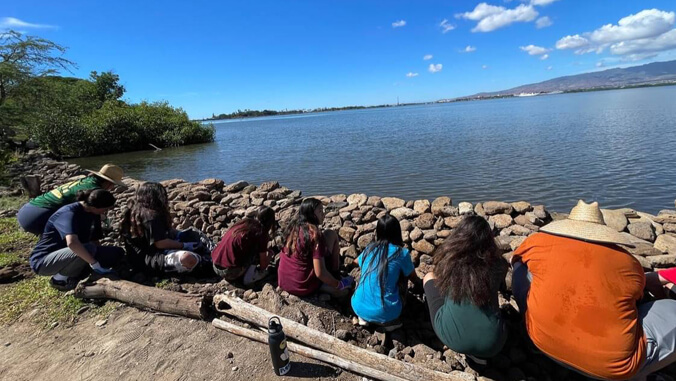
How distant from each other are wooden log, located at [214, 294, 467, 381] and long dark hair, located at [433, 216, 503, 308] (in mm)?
634

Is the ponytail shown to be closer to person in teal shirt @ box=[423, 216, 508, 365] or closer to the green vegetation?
person in teal shirt @ box=[423, 216, 508, 365]

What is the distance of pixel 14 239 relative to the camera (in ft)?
21.3

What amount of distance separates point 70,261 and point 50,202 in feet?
3.31

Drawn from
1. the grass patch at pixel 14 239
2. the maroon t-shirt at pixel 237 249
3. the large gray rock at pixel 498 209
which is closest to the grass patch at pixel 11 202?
the grass patch at pixel 14 239

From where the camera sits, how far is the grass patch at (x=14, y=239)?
6.11 metres

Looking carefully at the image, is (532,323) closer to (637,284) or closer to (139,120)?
(637,284)

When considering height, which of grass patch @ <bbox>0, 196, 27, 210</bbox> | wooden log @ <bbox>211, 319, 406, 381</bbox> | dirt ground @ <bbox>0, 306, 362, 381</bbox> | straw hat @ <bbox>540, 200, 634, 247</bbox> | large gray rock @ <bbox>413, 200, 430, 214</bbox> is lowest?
grass patch @ <bbox>0, 196, 27, 210</bbox>

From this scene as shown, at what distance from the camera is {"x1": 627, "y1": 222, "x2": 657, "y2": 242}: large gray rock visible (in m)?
4.52

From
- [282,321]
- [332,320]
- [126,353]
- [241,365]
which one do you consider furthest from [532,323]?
[126,353]

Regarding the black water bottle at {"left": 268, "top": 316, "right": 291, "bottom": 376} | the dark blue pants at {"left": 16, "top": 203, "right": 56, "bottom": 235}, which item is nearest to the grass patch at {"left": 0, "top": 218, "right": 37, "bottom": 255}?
the dark blue pants at {"left": 16, "top": 203, "right": 56, "bottom": 235}

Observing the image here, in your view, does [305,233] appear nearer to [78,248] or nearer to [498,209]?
[78,248]

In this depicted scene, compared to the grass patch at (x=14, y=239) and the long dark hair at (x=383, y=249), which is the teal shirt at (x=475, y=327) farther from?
the grass patch at (x=14, y=239)

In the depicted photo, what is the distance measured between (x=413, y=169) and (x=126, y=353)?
1121 centimetres

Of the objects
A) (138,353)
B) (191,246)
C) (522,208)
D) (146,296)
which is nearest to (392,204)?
(522,208)
